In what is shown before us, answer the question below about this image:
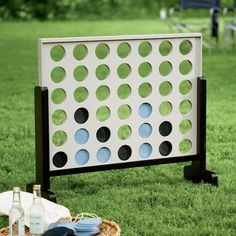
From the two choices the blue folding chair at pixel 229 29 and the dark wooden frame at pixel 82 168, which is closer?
the dark wooden frame at pixel 82 168

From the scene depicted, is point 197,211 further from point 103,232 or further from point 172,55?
point 172,55

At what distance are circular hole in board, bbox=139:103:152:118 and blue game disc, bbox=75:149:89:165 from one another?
0.41 metres

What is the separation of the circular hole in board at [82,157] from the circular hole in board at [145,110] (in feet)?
1.35

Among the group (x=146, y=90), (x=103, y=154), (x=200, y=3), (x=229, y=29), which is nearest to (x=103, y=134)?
(x=103, y=154)

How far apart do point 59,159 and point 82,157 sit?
144 millimetres

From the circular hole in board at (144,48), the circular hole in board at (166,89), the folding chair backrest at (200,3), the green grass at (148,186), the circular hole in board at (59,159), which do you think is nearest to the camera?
the green grass at (148,186)

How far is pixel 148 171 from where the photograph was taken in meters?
5.52

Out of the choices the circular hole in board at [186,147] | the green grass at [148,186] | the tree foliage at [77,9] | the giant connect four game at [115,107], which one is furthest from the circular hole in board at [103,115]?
the tree foliage at [77,9]

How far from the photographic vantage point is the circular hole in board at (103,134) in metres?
5.04

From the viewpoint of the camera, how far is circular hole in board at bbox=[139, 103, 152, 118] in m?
5.16

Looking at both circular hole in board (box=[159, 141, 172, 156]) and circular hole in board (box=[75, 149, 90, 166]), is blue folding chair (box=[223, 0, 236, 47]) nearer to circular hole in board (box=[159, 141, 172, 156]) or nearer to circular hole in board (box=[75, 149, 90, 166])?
circular hole in board (box=[159, 141, 172, 156])

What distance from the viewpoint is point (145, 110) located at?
5.17 meters

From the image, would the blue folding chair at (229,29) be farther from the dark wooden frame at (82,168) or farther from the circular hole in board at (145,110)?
the circular hole in board at (145,110)

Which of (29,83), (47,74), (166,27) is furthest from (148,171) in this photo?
Answer: (166,27)
